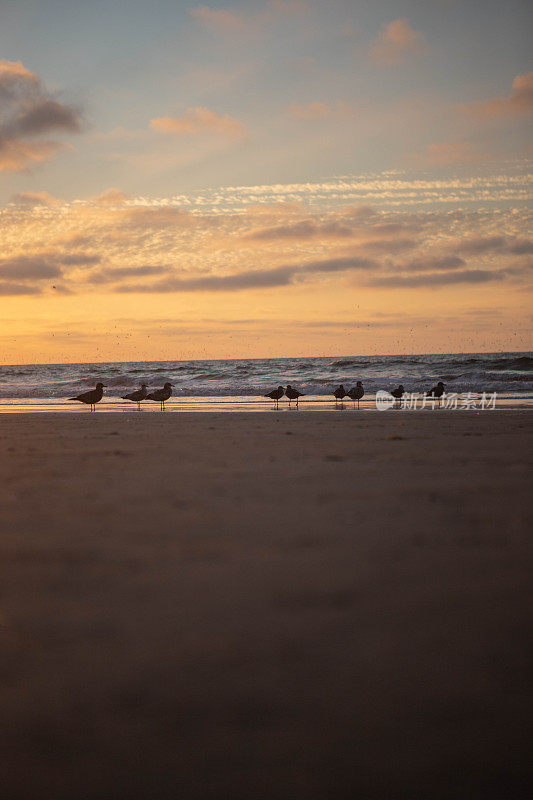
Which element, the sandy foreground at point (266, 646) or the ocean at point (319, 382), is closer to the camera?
the sandy foreground at point (266, 646)

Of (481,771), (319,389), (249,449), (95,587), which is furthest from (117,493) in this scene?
(319,389)

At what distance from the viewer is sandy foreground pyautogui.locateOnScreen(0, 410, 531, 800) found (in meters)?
1.33

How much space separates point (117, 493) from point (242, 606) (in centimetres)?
235

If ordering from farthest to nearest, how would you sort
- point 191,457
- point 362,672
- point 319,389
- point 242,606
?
point 319,389 → point 191,457 → point 242,606 → point 362,672

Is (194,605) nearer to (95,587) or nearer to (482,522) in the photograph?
(95,587)

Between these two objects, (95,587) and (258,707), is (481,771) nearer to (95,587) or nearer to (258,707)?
(258,707)

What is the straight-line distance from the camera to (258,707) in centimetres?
153

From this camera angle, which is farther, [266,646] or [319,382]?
[319,382]

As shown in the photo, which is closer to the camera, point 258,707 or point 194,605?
point 258,707

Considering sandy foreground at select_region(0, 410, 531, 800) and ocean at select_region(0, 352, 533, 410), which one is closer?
sandy foreground at select_region(0, 410, 531, 800)

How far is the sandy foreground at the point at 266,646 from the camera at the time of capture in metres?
1.33

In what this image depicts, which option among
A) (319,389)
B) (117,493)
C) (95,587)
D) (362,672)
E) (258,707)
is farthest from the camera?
(319,389)

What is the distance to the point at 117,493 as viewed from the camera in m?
4.34

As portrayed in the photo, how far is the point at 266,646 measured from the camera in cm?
184
